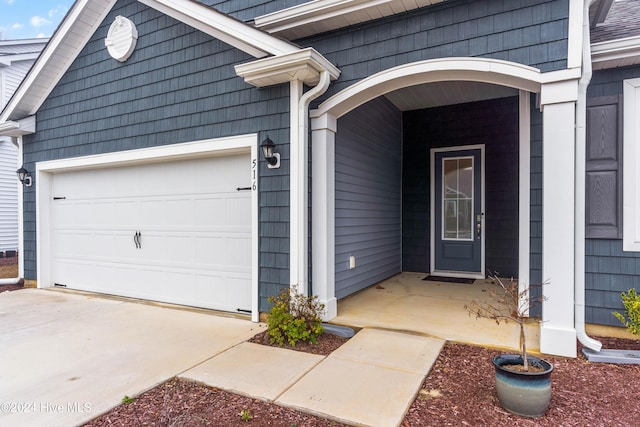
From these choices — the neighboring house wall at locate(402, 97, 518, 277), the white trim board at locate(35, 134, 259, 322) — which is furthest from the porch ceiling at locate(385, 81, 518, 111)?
the white trim board at locate(35, 134, 259, 322)

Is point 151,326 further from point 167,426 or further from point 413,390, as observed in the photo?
point 413,390

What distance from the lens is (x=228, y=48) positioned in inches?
173

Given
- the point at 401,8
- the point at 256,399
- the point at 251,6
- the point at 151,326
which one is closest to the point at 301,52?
the point at 401,8

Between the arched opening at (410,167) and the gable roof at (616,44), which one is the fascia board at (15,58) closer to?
the arched opening at (410,167)

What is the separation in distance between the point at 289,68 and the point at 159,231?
2897 millimetres

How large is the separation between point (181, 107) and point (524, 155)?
403 centimetres

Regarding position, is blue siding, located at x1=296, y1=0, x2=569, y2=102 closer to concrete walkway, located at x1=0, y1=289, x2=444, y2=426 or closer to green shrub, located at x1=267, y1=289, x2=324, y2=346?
green shrub, located at x1=267, y1=289, x2=324, y2=346

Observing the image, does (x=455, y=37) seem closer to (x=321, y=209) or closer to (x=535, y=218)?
(x=535, y=218)

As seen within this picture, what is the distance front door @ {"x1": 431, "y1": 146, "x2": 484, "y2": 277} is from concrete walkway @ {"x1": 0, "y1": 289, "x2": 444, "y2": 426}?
10.7 ft

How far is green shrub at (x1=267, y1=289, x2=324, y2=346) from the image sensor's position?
3471 mm

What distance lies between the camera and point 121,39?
521 cm

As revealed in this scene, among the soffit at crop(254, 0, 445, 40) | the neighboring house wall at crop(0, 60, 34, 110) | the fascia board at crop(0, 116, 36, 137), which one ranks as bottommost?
the fascia board at crop(0, 116, 36, 137)

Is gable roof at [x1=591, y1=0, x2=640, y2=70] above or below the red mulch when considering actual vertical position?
above

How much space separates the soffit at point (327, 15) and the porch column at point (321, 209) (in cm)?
98
